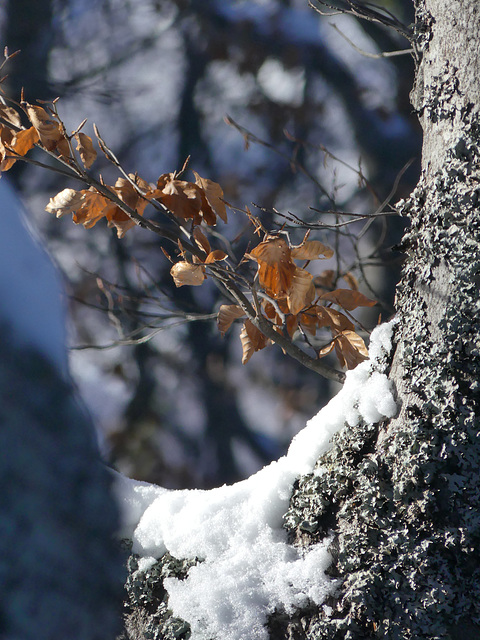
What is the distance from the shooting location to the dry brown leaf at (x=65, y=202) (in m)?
0.73

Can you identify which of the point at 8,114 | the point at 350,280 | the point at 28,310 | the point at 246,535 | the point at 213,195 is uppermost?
the point at 8,114

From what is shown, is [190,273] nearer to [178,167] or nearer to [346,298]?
[346,298]

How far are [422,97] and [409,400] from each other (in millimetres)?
368

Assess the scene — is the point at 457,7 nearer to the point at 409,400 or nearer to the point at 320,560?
the point at 409,400

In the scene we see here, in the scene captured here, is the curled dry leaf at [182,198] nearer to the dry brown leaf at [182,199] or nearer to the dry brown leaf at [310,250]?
the dry brown leaf at [182,199]

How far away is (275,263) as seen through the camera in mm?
749

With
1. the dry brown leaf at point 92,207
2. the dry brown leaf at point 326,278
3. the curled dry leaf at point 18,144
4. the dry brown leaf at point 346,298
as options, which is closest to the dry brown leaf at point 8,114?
the curled dry leaf at point 18,144

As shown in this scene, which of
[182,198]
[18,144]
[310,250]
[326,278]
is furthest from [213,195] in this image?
[326,278]

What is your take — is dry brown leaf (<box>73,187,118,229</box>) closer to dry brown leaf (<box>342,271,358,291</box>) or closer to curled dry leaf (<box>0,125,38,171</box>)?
curled dry leaf (<box>0,125,38,171</box>)

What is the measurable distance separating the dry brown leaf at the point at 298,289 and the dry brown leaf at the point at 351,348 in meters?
0.08

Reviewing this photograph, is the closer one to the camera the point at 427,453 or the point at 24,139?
the point at 427,453

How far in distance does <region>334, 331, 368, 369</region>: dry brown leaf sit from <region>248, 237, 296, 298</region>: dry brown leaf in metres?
0.11

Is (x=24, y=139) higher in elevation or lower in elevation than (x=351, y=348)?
higher

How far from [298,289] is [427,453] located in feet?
1.07
